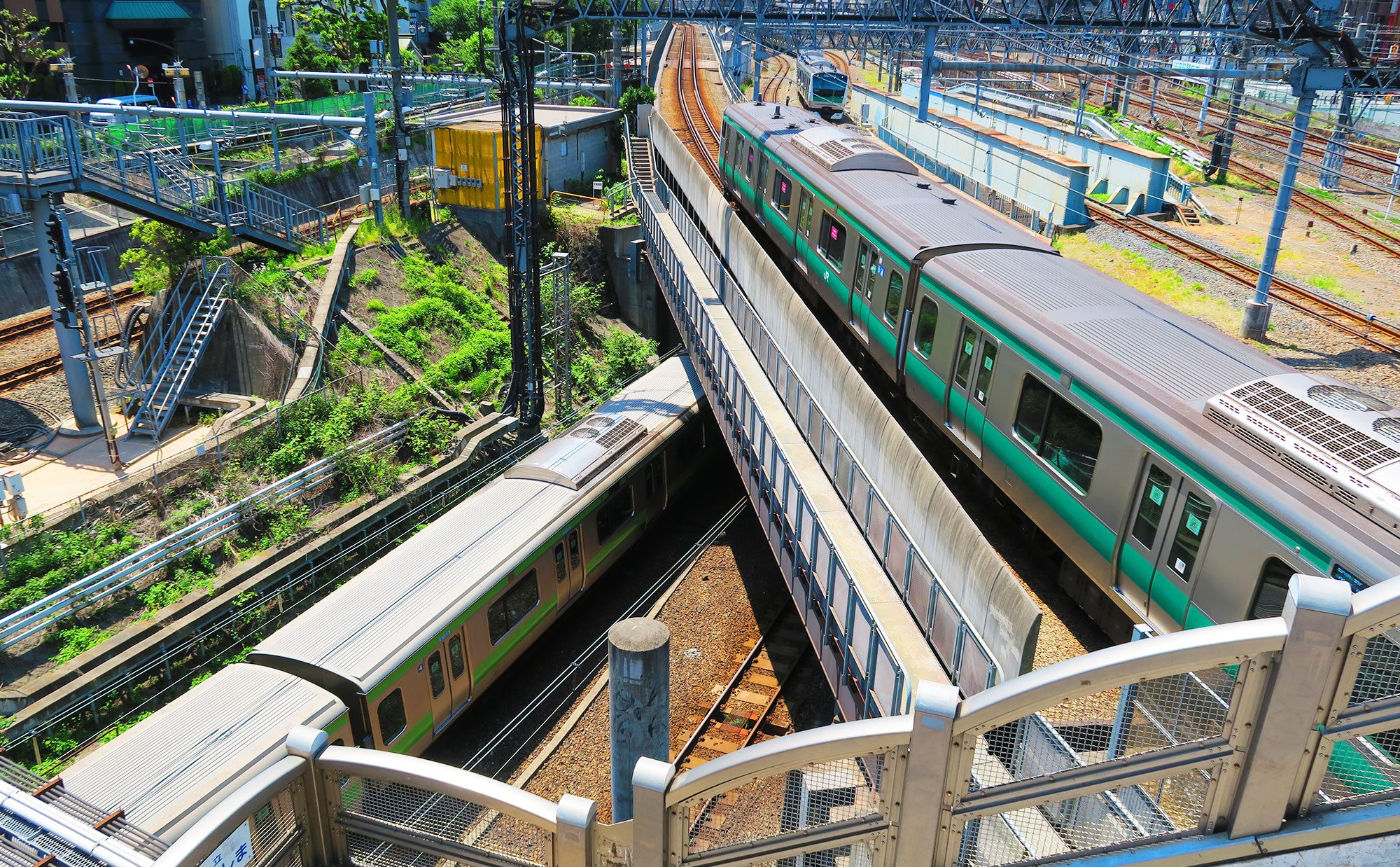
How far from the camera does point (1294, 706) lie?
4121 millimetres

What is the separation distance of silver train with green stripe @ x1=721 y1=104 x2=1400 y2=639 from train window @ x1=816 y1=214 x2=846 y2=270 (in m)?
0.76

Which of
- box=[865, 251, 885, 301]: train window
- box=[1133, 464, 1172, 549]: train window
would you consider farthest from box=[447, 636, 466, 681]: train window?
box=[1133, 464, 1172, 549]: train window

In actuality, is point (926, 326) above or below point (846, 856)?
above

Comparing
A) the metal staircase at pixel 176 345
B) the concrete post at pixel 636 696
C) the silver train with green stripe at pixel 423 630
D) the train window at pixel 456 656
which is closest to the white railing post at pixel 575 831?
the concrete post at pixel 636 696

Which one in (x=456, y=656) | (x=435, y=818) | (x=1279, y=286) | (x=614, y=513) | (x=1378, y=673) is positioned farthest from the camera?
(x=1279, y=286)

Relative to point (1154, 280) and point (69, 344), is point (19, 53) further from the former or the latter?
point (1154, 280)

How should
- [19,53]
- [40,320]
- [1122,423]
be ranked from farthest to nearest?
[19,53]
[40,320]
[1122,423]


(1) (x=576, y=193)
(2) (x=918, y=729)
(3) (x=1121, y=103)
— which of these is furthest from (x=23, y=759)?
(3) (x=1121, y=103)

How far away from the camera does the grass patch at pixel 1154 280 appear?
2111 cm

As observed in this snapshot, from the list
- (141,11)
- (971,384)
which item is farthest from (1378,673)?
(141,11)

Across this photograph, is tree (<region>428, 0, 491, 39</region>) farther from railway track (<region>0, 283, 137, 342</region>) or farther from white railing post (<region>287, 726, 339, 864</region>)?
white railing post (<region>287, 726, 339, 864</region>)

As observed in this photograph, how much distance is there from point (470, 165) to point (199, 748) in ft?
75.9

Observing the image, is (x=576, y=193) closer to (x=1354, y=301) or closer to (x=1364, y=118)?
(x=1354, y=301)

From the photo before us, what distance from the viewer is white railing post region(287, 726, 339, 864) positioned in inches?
212
